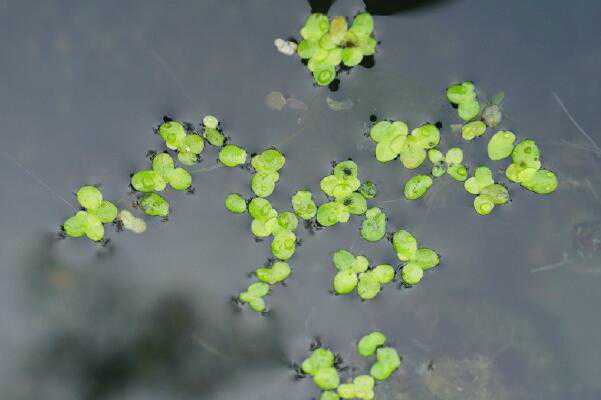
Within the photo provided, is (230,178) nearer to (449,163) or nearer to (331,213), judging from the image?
(331,213)

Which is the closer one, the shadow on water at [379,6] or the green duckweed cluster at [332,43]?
the green duckweed cluster at [332,43]

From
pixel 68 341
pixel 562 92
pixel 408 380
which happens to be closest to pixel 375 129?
pixel 562 92

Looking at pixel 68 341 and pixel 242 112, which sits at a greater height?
pixel 242 112

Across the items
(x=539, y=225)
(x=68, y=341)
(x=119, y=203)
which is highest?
(x=119, y=203)

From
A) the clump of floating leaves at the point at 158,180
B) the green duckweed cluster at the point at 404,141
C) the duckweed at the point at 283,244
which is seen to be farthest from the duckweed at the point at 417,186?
the clump of floating leaves at the point at 158,180

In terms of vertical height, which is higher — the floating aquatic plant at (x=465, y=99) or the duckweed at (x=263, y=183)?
the duckweed at (x=263, y=183)

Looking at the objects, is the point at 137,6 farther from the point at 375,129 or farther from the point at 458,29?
the point at 458,29

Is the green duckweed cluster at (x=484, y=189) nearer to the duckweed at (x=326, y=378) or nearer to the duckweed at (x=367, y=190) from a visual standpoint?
the duckweed at (x=367, y=190)
